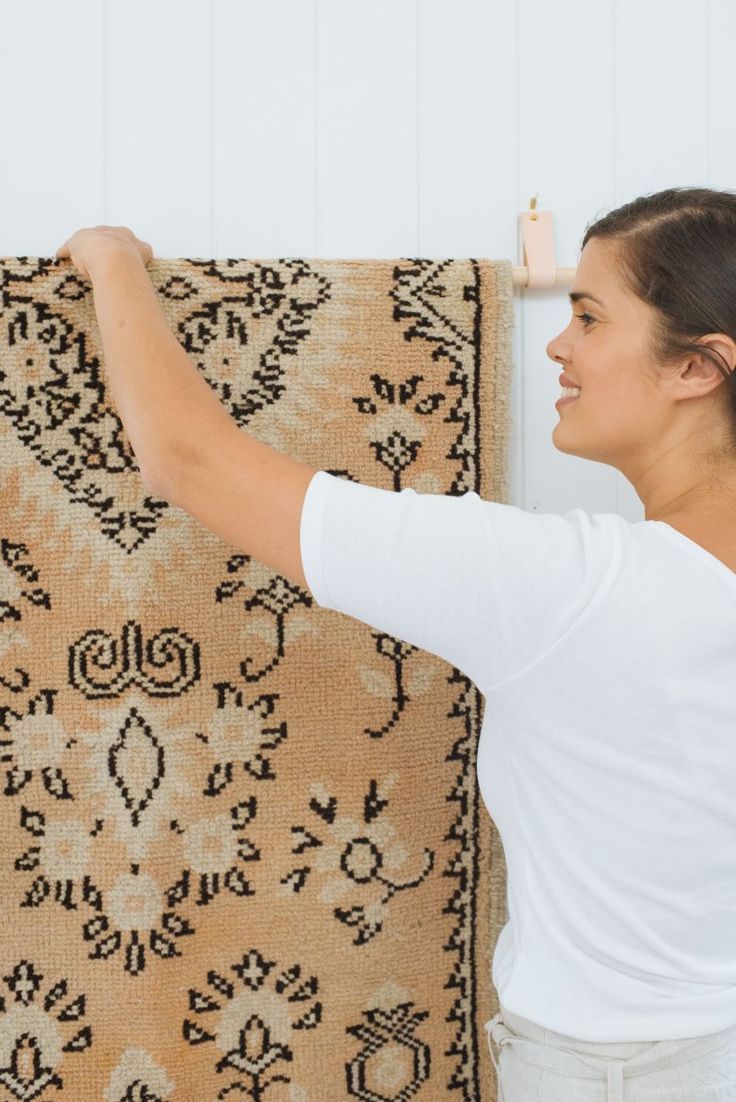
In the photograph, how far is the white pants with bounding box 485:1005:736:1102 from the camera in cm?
64

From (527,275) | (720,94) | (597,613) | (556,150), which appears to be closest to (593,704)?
(597,613)

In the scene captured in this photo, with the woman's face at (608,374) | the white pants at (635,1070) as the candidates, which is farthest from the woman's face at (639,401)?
the white pants at (635,1070)

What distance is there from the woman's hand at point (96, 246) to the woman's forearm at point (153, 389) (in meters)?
0.07

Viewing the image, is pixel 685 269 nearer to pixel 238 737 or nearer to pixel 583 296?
pixel 583 296

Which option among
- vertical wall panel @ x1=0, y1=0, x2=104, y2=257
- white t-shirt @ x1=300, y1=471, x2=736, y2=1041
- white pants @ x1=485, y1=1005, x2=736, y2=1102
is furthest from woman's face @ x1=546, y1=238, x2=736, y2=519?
vertical wall panel @ x1=0, y1=0, x2=104, y2=257

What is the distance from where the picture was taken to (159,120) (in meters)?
0.97

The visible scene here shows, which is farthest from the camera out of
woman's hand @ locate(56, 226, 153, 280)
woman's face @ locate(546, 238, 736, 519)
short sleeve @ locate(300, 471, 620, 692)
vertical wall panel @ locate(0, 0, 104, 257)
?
vertical wall panel @ locate(0, 0, 104, 257)

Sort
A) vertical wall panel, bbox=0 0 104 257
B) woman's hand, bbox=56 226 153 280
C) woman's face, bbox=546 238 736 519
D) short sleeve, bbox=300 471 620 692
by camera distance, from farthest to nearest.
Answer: vertical wall panel, bbox=0 0 104 257 < woman's hand, bbox=56 226 153 280 < woman's face, bbox=546 238 736 519 < short sleeve, bbox=300 471 620 692

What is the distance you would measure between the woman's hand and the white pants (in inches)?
29.5

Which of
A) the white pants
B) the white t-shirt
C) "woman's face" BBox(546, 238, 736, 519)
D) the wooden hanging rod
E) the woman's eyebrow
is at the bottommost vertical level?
the white pants

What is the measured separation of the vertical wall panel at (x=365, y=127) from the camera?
991 mm

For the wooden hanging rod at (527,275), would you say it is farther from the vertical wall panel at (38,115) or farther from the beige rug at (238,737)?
the vertical wall panel at (38,115)

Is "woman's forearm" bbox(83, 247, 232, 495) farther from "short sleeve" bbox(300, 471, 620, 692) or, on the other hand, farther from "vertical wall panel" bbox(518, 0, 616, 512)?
"vertical wall panel" bbox(518, 0, 616, 512)

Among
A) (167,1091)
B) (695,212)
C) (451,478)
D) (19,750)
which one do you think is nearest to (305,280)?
(451,478)
